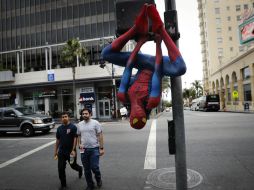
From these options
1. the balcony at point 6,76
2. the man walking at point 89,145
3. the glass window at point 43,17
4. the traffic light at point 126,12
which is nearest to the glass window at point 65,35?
the glass window at point 43,17

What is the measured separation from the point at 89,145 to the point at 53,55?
121 ft

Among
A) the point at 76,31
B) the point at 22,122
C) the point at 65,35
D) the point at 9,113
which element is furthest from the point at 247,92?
the point at 9,113

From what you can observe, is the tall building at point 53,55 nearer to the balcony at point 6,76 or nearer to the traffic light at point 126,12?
the balcony at point 6,76

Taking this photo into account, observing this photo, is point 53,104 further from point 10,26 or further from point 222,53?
point 222,53

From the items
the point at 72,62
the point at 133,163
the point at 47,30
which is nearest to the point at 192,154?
the point at 133,163

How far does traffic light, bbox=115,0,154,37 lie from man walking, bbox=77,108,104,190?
11.3ft

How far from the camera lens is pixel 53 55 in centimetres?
4069

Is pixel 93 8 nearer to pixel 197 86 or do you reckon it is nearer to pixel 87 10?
pixel 87 10

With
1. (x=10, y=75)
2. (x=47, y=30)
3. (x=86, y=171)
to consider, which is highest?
(x=47, y=30)

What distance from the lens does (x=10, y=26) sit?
46.7 m

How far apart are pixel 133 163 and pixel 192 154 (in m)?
2.18

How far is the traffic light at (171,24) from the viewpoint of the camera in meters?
3.13

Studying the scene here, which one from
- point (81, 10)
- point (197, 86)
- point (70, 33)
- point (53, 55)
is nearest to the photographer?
point (53, 55)

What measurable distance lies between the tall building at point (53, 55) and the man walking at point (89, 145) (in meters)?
24.0
